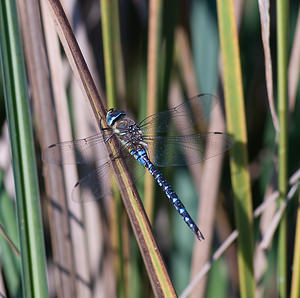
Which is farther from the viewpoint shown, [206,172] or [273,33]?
[273,33]

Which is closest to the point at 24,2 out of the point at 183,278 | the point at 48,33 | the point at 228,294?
the point at 48,33

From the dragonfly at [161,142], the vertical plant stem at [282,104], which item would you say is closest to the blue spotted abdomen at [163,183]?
the dragonfly at [161,142]

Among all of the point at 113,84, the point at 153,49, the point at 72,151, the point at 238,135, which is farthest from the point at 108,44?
the point at 238,135

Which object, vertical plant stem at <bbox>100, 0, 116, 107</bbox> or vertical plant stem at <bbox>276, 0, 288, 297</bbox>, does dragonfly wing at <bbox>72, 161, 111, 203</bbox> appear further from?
vertical plant stem at <bbox>276, 0, 288, 297</bbox>

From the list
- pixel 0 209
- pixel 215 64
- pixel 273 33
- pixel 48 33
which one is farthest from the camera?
pixel 273 33

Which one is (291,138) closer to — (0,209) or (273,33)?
(273,33)

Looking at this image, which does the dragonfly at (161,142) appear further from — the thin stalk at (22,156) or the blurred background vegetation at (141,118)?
the thin stalk at (22,156)
